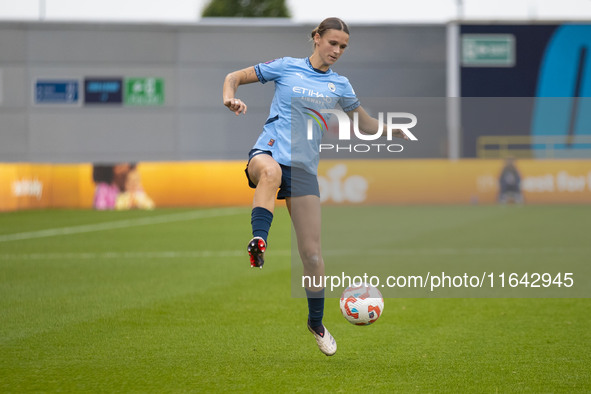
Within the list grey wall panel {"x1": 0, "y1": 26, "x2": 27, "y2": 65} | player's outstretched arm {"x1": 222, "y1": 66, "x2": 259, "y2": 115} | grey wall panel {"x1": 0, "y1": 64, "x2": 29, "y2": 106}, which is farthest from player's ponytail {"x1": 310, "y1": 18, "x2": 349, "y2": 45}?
grey wall panel {"x1": 0, "y1": 26, "x2": 27, "y2": 65}

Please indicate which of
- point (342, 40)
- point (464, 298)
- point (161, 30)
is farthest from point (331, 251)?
point (161, 30)

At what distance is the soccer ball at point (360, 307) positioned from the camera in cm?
627

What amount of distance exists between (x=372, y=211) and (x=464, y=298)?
14722 millimetres

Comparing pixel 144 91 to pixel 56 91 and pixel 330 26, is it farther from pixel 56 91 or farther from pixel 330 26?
pixel 330 26

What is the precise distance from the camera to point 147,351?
6.10 m

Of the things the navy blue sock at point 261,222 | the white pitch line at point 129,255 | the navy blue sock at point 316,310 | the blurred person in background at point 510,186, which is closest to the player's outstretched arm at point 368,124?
the navy blue sock at point 261,222

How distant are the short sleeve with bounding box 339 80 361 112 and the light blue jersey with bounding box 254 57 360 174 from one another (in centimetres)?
8

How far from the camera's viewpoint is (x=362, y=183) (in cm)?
2245

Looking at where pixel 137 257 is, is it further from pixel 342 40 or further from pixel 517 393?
pixel 517 393

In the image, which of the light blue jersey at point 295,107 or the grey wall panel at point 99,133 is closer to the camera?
the light blue jersey at point 295,107

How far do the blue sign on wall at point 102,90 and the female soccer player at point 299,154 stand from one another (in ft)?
95.6

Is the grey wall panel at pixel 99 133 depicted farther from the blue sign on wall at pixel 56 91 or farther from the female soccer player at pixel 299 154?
the female soccer player at pixel 299 154

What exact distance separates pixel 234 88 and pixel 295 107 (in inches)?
18.4

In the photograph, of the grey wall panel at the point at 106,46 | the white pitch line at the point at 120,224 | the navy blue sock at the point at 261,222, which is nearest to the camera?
the navy blue sock at the point at 261,222
